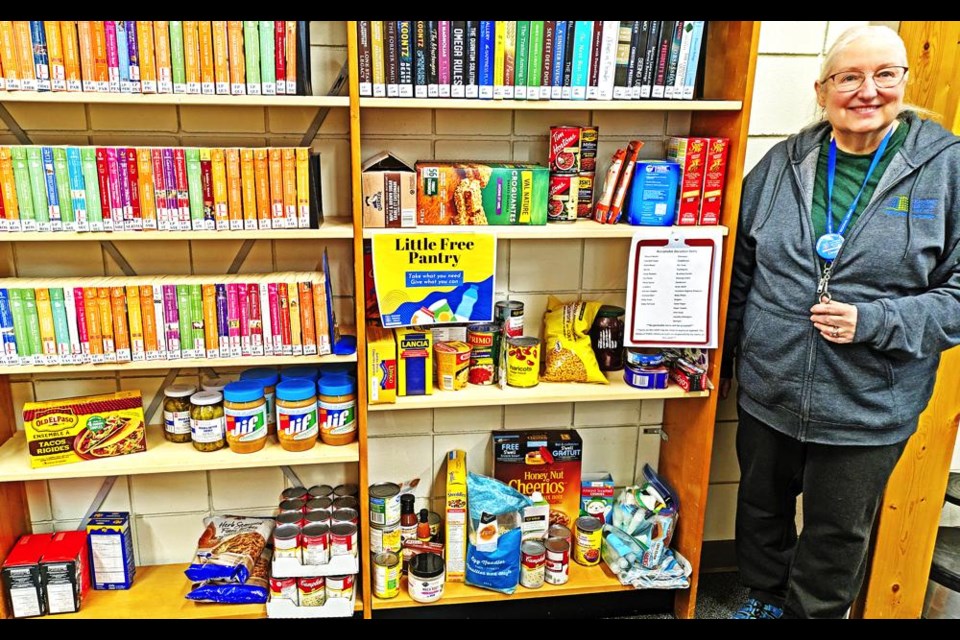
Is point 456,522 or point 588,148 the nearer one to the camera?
point 588,148

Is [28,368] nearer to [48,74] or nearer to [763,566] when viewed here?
[48,74]

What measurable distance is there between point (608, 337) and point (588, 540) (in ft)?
2.13

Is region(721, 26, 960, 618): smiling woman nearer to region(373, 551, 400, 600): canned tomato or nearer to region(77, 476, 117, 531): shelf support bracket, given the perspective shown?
region(373, 551, 400, 600): canned tomato

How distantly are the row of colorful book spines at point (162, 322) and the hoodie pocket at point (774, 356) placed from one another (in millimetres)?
1162

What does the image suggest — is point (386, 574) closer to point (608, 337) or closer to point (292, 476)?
point (292, 476)

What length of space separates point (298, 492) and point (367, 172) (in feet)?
3.39

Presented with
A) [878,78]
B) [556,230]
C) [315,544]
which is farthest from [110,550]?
[878,78]

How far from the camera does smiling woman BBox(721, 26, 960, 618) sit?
5.86 ft

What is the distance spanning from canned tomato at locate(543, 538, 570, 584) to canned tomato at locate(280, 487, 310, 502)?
765 mm

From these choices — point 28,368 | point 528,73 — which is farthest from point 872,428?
point 28,368

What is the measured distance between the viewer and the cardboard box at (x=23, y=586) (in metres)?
2.11

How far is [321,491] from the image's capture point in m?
2.35

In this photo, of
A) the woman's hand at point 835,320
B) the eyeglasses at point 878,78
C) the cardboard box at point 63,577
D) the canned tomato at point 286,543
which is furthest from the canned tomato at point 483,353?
the cardboard box at point 63,577

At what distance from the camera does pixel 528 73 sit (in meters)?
1.96
